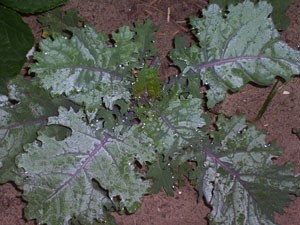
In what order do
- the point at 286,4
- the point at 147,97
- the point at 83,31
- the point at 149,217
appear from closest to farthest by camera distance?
the point at 83,31, the point at 147,97, the point at 286,4, the point at 149,217

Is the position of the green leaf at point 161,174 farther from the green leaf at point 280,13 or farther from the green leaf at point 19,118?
the green leaf at point 280,13

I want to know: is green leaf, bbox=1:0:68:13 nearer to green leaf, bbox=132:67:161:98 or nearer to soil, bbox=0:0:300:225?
soil, bbox=0:0:300:225

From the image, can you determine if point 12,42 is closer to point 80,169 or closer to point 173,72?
point 80,169

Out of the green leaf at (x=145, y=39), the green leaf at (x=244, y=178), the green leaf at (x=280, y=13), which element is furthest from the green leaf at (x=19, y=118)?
the green leaf at (x=280, y=13)

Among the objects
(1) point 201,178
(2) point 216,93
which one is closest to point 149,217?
(1) point 201,178

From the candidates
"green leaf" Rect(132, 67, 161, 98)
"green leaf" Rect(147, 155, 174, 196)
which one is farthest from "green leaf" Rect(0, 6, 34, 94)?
"green leaf" Rect(147, 155, 174, 196)

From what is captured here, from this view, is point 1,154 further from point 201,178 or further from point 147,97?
point 201,178

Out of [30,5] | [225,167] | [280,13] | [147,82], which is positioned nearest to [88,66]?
[147,82]
